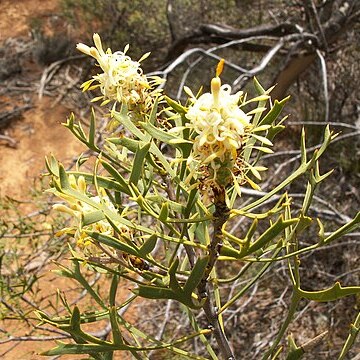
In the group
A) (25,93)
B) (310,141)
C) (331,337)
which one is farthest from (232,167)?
(25,93)

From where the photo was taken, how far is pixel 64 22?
4051 millimetres

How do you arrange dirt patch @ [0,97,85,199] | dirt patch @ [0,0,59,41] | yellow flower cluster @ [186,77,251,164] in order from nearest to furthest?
1. yellow flower cluster @ [186,77,251,164]
2. dirt patch @ [0,97,85,199]
3. dirt patch @ [0,0,59,41]

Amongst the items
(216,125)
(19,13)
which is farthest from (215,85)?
(19,13)

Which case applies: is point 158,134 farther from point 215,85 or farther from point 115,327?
point 115,327

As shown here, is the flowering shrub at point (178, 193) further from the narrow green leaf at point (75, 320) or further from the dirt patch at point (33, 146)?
the dirt patch at point (33, 146)

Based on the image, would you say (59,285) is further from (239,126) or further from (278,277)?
(239,126)

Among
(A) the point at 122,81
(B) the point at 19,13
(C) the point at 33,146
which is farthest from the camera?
(B) the point at 19,13

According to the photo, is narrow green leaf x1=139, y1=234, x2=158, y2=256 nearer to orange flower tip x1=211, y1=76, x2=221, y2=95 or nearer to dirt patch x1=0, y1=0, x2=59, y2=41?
orange flower tip x1=211, y1=76, x2=221, y2=95

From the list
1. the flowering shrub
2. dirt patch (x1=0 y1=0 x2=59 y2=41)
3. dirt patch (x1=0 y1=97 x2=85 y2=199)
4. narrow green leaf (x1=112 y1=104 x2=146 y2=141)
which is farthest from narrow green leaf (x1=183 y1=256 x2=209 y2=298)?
dirt patch (x1=0 y1=0 x2=59 y2=41)

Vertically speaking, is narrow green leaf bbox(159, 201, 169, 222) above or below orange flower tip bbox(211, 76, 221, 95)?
below

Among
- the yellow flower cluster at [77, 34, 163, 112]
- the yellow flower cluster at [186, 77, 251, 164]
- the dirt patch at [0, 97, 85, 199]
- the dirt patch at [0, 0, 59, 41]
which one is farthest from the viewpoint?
the dirt patch at [0, 0, 59, 41]

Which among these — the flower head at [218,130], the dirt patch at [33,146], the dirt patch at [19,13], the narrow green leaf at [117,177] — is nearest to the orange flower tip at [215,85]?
the flower head at [218,130]

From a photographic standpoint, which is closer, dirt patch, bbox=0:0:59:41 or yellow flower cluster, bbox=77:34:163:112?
yellow flower cluster, bbox=77:34:163:112

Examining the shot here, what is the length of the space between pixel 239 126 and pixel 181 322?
1406mm
